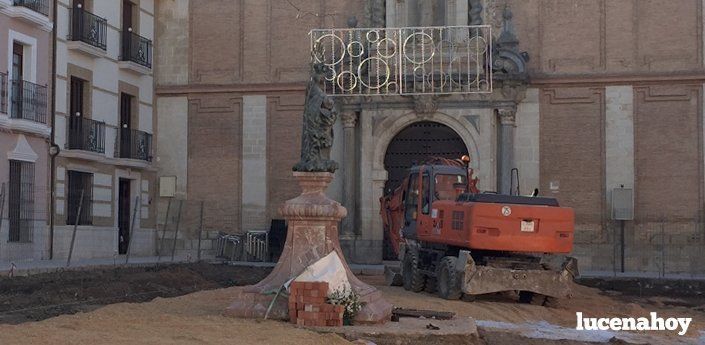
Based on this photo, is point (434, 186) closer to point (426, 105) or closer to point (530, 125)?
point (426, 105)

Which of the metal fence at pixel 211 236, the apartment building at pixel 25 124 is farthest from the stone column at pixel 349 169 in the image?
the apartment building at pixel 25 124

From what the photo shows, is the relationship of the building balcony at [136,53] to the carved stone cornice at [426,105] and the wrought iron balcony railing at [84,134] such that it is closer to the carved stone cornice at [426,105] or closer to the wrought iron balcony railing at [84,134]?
the wrought iron balcony railing at [84,134]

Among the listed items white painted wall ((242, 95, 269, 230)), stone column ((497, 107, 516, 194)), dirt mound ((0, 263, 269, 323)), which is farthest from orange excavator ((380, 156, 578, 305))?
white painted wall ((242, 95, 269, 230))

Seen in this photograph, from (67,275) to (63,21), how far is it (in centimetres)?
847

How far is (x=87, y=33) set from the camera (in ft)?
85.2

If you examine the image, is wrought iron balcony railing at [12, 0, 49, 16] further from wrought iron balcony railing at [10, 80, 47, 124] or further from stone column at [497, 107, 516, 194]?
stone column at [497, 107, 516, 194]

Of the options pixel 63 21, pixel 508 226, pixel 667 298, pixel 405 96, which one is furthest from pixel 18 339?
pixel 405 96

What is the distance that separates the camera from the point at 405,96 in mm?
27469

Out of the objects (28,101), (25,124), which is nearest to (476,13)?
(28,101)

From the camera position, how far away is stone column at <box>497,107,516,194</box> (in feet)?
88.1

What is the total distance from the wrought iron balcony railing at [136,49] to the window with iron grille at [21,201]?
5.32 m

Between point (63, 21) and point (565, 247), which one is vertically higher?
point (63, 21)

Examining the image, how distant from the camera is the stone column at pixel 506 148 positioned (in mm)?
26859

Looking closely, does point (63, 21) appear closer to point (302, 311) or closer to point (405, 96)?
point (405, 96)
